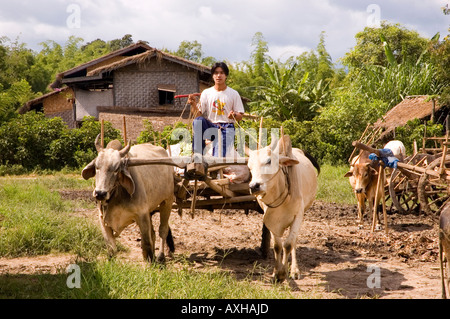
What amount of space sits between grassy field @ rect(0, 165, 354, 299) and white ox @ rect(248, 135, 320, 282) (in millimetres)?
489

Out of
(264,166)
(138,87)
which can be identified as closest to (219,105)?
(264,166)

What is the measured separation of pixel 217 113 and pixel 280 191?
1769mm

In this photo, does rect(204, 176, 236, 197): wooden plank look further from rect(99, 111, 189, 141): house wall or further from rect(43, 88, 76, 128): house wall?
rect(43, 88, 76, 128): house wall

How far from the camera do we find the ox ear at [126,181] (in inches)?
228

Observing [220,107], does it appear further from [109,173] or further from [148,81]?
[148,81]

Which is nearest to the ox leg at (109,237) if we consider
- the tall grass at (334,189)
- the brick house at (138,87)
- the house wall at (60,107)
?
the tall grass at (334,189)

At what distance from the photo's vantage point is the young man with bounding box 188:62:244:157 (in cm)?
685

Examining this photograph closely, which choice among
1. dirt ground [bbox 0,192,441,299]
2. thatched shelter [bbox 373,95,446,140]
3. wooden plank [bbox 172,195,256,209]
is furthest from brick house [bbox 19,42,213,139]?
wooden plank [bbox 172,195,256,209]

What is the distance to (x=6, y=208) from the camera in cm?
966

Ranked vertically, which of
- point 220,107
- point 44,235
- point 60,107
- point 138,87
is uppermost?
point 138,87

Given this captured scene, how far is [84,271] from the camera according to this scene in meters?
5.63

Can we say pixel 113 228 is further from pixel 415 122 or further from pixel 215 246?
pixel 415 122

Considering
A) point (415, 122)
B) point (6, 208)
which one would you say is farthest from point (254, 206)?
point (415, 122)

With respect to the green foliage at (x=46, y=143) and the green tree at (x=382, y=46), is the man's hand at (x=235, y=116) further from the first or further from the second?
the green tree at (x=382, y=46)
